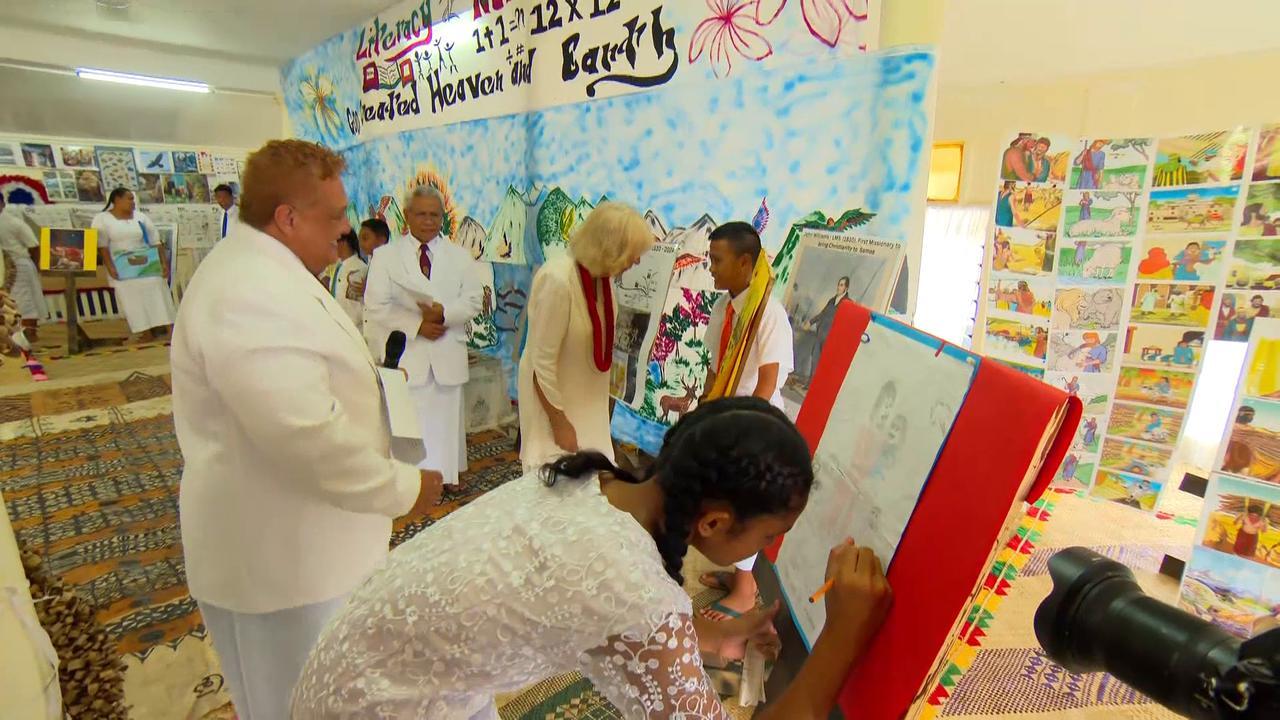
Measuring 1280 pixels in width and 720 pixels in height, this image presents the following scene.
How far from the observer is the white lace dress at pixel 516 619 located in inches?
29.3

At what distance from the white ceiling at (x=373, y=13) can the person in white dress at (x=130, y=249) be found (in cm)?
156

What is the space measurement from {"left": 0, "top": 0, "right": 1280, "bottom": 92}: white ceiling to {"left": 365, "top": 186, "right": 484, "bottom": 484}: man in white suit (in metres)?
1.82

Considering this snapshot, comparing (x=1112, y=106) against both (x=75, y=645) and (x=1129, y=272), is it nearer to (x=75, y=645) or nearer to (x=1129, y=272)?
(x=1129, y=272)

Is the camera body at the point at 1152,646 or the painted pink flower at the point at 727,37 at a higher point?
the painted pink flower at the point at 727,37

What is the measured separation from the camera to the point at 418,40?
486 centimetres

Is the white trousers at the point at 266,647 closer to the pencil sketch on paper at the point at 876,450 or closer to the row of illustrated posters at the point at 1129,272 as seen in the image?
the pencil sketch on paper at the point at 876,450

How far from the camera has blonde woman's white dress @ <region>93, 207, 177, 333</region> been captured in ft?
21.7

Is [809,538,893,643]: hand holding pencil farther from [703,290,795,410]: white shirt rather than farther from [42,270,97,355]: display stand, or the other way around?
[42,270,97,355]: display stand

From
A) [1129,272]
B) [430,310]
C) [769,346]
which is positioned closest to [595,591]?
[769,346]

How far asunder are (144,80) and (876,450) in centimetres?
964

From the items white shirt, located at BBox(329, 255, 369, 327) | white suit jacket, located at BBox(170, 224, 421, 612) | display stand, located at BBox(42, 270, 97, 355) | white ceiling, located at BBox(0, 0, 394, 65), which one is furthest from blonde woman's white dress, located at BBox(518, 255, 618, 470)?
display stand, located at BBox(42, 270, 97, 355)

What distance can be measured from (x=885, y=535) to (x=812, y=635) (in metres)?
0.24

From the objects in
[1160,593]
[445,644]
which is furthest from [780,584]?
[1160,593]
